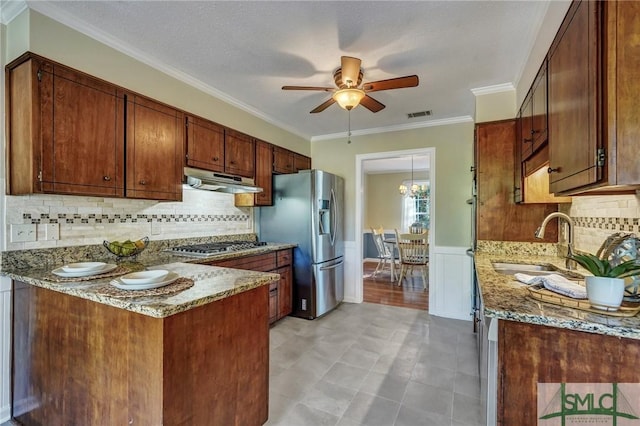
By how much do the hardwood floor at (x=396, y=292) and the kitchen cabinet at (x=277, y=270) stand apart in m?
1.44

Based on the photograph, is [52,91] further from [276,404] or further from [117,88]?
[276,404]

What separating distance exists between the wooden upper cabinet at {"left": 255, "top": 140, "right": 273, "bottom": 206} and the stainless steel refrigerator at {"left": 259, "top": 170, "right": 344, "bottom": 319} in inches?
4.6

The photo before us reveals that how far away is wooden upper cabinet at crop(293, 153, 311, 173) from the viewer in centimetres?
430

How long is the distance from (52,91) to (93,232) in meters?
0.99

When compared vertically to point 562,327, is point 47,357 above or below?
below

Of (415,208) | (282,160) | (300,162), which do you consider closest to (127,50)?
(282,160)

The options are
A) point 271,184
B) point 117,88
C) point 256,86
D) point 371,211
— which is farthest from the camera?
point 371,211

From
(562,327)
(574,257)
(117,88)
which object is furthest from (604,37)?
(117,88)

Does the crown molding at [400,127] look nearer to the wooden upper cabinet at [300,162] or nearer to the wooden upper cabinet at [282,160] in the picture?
the wooden upper cabinet at [300,162]

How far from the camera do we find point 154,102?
238cm

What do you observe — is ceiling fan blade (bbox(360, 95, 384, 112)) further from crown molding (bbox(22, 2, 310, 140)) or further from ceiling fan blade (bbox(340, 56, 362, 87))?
crown molding (bbox(22, 2, 310, 140))

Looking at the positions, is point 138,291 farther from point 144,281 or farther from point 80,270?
point 80,270

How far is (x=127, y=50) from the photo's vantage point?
2.26 m

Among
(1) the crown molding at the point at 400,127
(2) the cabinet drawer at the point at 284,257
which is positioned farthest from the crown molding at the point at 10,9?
(1) the crown molding at the point at 400,127
